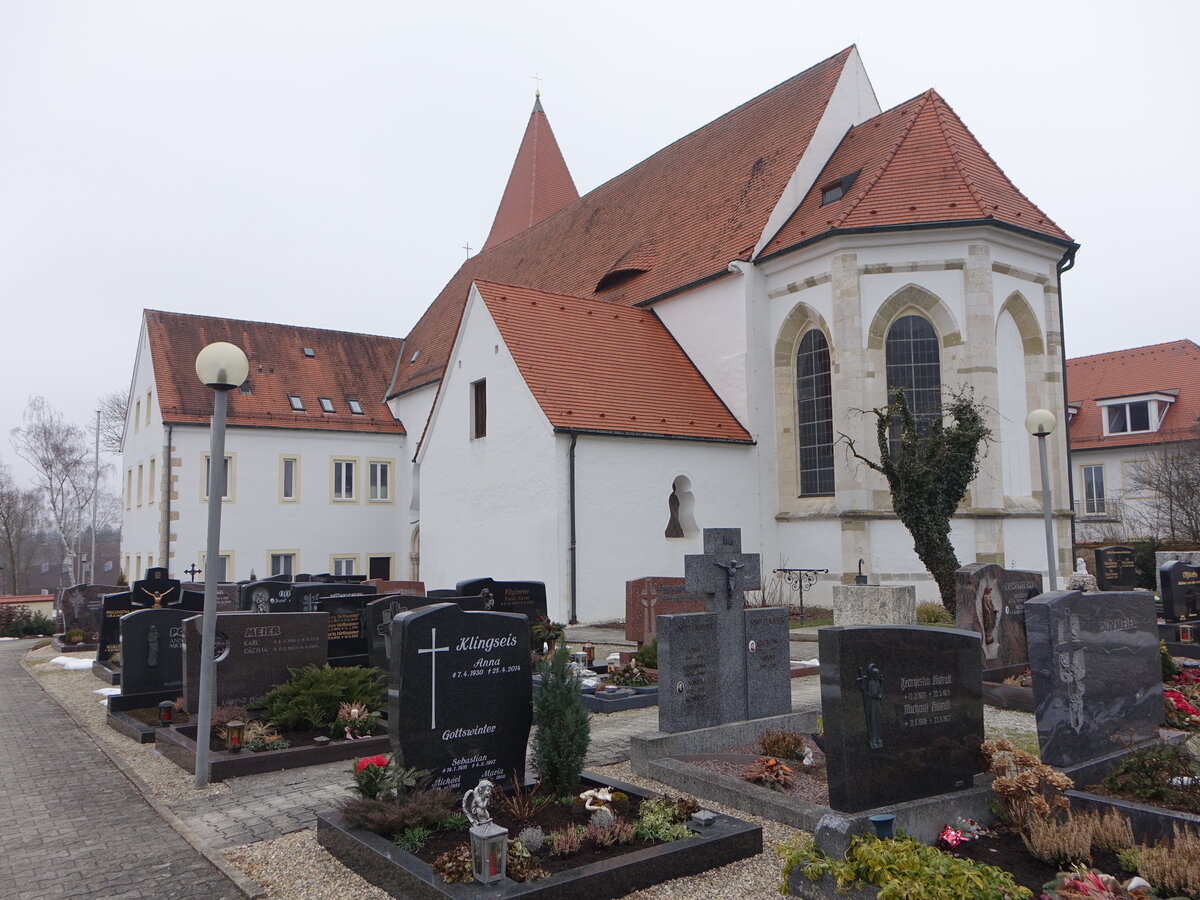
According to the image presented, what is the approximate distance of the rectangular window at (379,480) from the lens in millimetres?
34094

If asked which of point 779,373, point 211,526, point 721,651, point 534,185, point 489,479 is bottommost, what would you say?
point 721,651

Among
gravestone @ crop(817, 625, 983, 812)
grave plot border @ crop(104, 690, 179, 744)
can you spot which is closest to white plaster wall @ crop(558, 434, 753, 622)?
grave plot border @ crop(104, 690, 179, 744)

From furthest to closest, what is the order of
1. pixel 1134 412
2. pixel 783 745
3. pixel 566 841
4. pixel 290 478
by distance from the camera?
pixel 1134 412
pixel 290 478
pixel 783 745
pixel 566 841

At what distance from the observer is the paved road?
207 inches

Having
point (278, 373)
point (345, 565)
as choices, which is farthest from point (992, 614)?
point (278, 373)

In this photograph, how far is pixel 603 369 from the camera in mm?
21156

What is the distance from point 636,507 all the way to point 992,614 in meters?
9.41

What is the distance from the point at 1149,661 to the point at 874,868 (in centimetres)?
408

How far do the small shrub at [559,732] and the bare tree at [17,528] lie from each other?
48.2m

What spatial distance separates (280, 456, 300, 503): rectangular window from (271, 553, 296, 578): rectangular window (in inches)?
76.4

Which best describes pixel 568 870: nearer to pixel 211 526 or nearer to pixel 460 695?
pixel 460 695

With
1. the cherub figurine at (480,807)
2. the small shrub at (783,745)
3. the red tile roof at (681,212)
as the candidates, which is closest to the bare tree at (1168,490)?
the red tile roof at (681,212)

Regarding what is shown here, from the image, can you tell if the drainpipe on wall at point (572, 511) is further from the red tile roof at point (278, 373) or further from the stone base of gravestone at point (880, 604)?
the red tile roof at point (278, 373)

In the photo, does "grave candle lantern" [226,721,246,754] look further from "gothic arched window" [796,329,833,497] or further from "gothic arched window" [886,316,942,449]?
"gothic arched window" [886,316,942,449]
